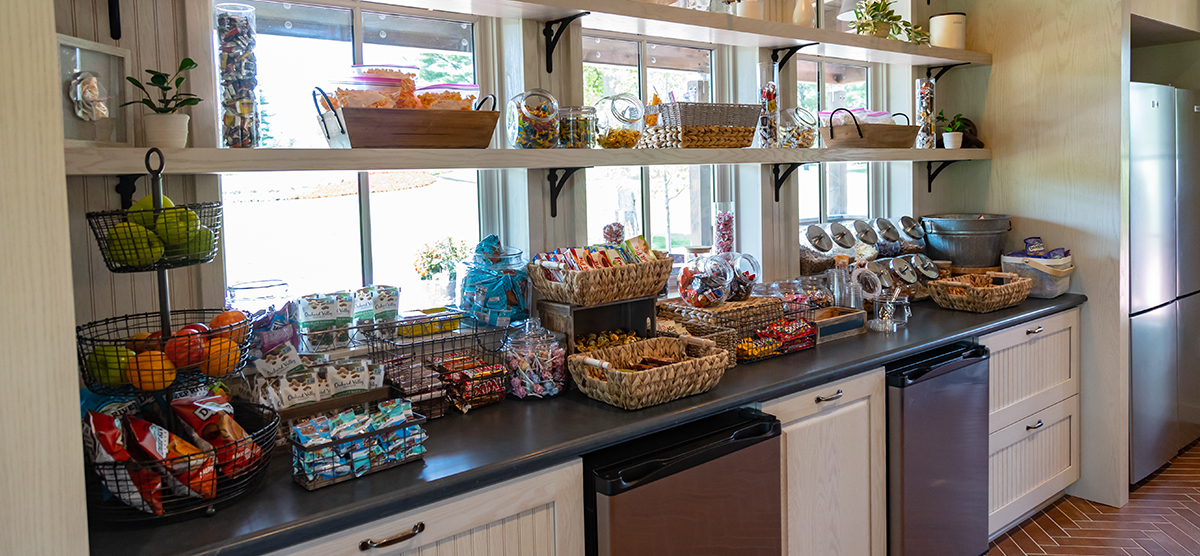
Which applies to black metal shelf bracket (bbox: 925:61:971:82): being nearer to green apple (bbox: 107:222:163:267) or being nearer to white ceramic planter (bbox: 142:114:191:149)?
white ceramic planter (bbox: 142:114:191:149)

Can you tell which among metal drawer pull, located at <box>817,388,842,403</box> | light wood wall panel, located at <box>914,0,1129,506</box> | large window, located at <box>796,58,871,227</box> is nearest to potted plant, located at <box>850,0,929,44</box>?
large window, located at <box>796,58,871,227</box>

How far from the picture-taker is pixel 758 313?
2596 millimetres

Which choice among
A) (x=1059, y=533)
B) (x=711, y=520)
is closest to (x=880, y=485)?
(x=711, y=520)

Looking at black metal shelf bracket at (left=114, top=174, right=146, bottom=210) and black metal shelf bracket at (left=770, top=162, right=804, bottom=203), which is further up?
black metal shelf bracket at (left=770, top=162, right=804, bottom=203)

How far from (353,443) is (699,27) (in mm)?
1648

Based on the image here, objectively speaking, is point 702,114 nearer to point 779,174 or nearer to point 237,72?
point 779,174

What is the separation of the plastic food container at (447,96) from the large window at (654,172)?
689 millimetres

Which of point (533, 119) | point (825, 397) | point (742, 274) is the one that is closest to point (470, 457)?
point (533, 119)

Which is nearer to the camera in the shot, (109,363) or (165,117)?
(109,363)

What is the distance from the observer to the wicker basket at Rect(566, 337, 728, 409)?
1.98 metres

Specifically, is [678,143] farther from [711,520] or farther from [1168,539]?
[1168,539]

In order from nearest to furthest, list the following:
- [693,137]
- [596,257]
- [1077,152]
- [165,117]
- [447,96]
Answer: [165,117]
[447,96]
[596,257]
[693,137]
[1077,152]

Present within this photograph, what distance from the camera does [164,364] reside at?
147 centimetres

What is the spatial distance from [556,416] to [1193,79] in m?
3.80
